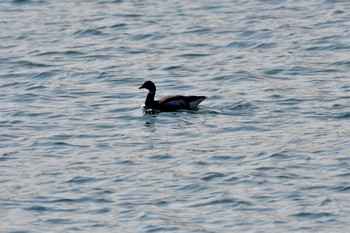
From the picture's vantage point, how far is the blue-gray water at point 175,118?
53.3 feet

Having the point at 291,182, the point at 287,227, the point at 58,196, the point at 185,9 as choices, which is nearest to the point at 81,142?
the point at 58,196

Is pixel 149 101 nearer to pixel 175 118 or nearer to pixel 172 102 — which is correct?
pixel 172 102

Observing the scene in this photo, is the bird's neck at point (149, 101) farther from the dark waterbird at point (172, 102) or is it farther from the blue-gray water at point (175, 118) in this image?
the blue-gray water at point (175, 118)

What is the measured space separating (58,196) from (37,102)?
765 cm

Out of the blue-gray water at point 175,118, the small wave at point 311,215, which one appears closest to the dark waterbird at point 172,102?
the blue-gray water at point 175,118

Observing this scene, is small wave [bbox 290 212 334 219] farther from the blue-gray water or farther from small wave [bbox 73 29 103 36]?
small wave [bbox 73 29 103 36]

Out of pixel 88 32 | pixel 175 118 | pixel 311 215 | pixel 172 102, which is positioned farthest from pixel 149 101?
pixel 88 32

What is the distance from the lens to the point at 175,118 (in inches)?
910

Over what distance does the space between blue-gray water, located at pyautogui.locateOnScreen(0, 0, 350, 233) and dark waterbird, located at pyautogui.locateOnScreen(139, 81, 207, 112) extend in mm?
195

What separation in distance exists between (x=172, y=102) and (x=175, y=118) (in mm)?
494

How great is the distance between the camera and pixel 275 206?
16109mm

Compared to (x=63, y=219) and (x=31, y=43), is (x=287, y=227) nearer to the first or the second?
(x=63, y=219)

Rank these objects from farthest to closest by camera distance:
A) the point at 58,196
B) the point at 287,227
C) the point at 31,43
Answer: the point at 31,43, the point at 58,196, the point at 287,227

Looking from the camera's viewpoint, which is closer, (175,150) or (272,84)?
(175,150)
